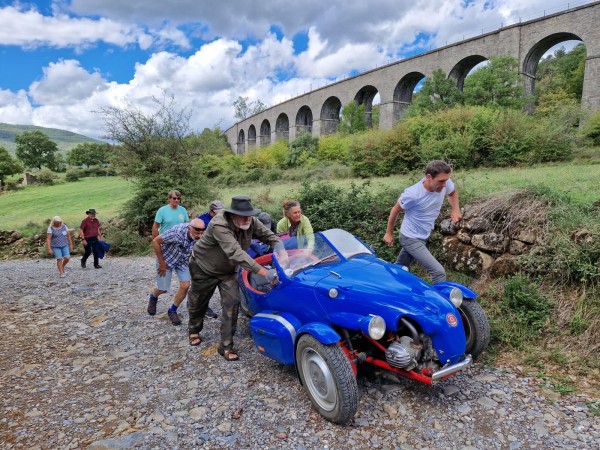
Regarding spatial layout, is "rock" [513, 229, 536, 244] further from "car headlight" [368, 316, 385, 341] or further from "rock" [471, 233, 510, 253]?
"car headlight" [368, 316, 385, 341]

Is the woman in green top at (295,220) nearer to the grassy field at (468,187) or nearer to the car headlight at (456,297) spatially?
the car headlight at (456,297)

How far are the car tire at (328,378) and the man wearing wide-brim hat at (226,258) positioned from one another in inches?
34.7

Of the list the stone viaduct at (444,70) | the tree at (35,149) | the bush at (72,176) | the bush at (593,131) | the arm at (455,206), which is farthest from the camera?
the tree at (35,149)

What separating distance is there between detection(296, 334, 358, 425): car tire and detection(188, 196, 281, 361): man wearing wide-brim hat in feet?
2.89

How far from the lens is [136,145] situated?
14109 mm

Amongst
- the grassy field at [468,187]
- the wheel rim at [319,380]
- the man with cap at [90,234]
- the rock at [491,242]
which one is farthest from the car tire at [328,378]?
the man with cap at [90,234]

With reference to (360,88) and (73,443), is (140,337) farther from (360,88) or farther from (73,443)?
(360,88)

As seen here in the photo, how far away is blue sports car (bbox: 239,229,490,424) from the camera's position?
10.0 ft

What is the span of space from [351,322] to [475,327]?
4.69ft

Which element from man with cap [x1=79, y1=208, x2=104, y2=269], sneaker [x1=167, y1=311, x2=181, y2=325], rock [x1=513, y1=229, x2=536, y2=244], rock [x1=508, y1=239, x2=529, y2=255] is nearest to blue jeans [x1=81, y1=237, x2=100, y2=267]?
man with cap [x1=79, y1=208, x2=104, y2=269]

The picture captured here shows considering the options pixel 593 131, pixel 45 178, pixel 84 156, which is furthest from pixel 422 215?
pixel 84 156

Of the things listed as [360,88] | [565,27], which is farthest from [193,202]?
[360,88]

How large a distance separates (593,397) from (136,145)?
576 inches

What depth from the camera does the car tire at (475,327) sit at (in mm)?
3715
